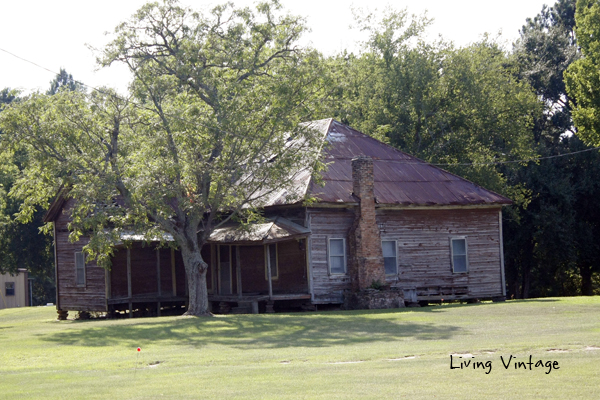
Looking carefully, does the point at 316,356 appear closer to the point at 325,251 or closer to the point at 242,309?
the point at 325,251

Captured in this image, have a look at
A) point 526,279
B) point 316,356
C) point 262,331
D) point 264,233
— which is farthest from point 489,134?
point 316,356

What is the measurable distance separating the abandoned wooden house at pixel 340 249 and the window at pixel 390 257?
0.04 metres

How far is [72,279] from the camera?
3506 centimetres

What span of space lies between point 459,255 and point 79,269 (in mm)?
16503

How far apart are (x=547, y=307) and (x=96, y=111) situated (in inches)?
652

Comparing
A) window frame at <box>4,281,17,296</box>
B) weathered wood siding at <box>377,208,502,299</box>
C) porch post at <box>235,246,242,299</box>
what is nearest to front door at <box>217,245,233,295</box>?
porch post at <box>235,246,242,299</box>

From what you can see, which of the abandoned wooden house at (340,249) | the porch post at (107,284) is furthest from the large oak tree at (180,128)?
the porch post at (107,284)

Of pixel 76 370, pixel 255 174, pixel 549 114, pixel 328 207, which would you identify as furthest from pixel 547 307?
pixel 549 114

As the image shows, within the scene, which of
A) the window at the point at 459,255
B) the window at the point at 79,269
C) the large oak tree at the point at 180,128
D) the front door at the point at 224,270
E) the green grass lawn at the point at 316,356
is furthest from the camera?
the window at the point at 79,269

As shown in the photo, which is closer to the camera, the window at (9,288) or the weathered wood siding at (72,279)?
the weathered wood siding at (72,279)

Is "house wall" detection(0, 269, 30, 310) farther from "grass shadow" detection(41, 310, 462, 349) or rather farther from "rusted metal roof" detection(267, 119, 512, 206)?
"grass shadow" detection(41, 310, 462, 349)

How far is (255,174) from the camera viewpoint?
26.6m

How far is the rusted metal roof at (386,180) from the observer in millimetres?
30297
